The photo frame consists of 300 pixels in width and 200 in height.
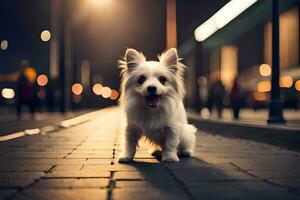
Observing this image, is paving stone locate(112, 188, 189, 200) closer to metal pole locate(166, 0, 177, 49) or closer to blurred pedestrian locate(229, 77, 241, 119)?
blurred pedestrian locate(229, 77, 241, 119)

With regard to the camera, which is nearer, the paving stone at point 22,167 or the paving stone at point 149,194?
the paving stone at point 149,194

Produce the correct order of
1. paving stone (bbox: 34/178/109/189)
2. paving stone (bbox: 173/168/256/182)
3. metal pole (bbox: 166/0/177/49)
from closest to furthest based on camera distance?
1. paving stone (bbox: 34/178/109/189)
2. paving stone (bbox: 173/168/256/182)
3. metal pole (bbox: 166/0/177/49)

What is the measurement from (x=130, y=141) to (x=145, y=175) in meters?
1.44

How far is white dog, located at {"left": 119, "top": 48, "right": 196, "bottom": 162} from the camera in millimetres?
7199

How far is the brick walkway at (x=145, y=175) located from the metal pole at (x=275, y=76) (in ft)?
18.2

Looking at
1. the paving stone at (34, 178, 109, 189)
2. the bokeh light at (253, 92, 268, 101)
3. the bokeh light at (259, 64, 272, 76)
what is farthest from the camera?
the bokeh light at (259, 64, 272, 76)

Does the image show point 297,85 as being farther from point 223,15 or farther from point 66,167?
point 66,167

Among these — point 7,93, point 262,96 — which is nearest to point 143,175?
point 262,96

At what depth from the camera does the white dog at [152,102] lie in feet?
23.6

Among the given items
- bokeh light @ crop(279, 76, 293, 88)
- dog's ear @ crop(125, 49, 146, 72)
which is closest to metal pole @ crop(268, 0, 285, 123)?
dog's ear @ crop(125, 49, 146, 72)

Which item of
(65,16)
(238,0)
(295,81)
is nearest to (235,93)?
(238,0)

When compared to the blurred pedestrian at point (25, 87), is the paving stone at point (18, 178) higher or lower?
lower

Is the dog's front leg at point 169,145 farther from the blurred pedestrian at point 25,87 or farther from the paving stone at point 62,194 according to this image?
the blurred pedestrian at point 25,87

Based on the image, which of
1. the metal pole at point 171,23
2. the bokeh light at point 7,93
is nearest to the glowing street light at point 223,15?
the metal pole at point 171,23
